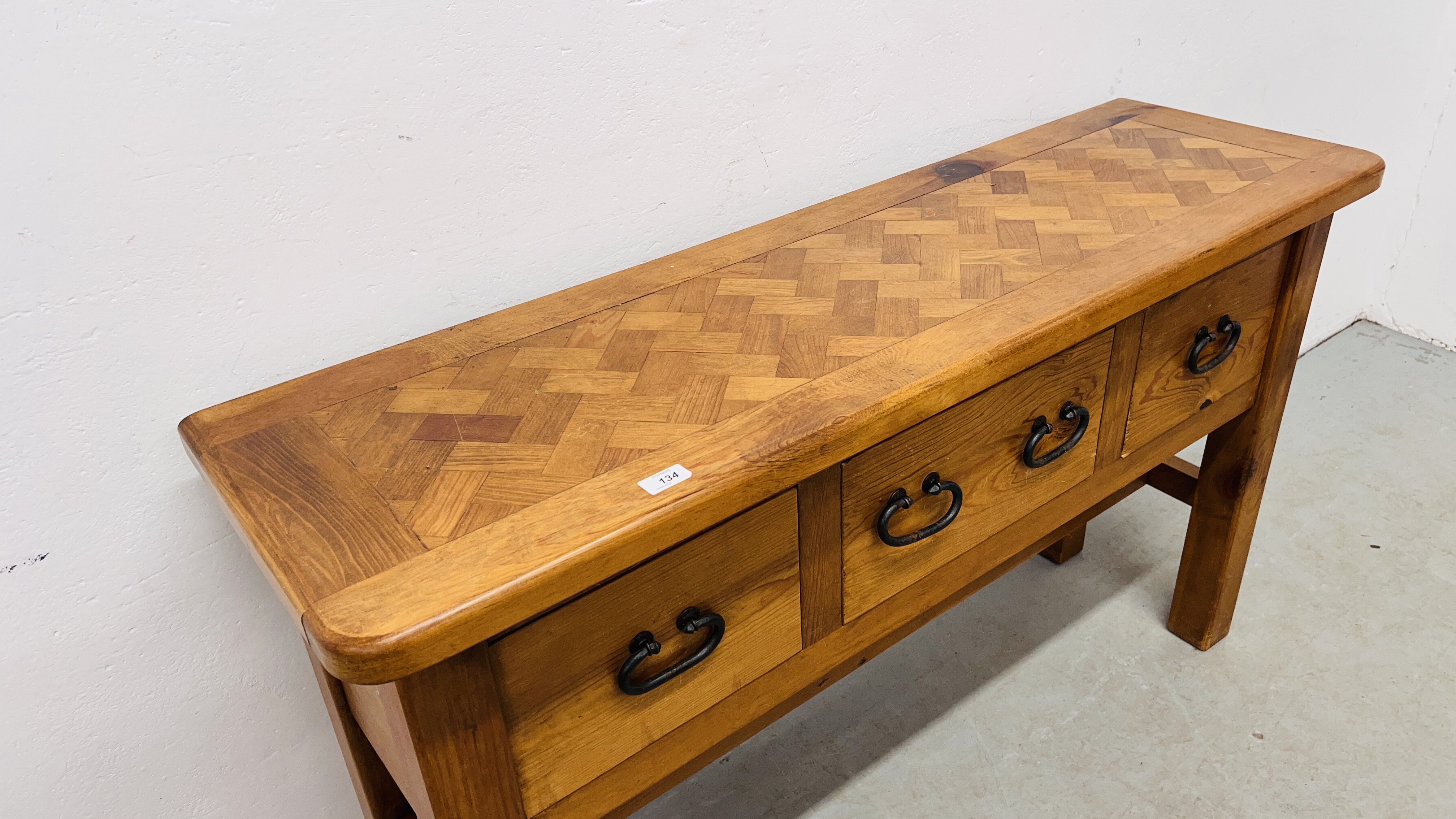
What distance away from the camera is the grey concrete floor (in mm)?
1701

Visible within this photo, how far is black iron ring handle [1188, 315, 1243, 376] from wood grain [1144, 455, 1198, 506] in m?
0.40

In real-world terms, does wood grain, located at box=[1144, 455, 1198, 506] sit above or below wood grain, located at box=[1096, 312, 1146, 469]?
below

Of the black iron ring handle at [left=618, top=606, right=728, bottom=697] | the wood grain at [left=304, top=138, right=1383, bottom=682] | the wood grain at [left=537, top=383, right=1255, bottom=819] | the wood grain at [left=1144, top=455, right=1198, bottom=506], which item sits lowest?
the wood grain at [left=1144, top=455, right=1198, bottom=506]

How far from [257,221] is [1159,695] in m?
1.65

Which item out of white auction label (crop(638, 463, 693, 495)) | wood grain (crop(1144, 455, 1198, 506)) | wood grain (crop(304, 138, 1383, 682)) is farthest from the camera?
wood grain (crop(1144, 455, 1198, 506))

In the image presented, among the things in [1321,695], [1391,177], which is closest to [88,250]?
[1321,695]

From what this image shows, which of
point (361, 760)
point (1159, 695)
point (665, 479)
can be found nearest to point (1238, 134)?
point (1159, 695)

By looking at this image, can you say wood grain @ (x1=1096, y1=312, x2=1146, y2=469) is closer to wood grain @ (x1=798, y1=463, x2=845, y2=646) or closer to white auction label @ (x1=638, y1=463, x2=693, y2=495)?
wood grain @ (x1=798, y1=463, x2=845, y2=646)

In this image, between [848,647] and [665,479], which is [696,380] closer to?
[665,479]

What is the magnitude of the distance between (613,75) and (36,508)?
88cm

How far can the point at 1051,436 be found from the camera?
52.8 inches

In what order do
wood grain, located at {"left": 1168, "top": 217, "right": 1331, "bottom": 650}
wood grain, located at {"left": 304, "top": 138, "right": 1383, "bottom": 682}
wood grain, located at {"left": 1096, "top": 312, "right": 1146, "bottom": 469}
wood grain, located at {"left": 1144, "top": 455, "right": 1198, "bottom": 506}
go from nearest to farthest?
wood grain, located at {"left": 304, "top": 138, "right": 1383, "bottom": 682} < wood grain, located at {"left": 1096, "top": 312, "right": 1146, "bottom": 469} < wood grain, located at {"left": 1168, "top": 217, "right": 1331, "bottom": 650} < wood grain, located at {"left": 1144, "top": 455, "right": 1198, "bottom": 506}

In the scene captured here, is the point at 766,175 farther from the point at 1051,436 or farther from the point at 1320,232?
the point at 1320,232

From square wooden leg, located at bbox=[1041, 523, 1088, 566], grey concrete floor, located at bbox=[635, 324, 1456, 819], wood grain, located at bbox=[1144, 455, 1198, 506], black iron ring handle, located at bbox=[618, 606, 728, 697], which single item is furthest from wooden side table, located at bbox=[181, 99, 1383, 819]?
square wooden leg, located at bbox=[1041, 523, 1088, 566]
